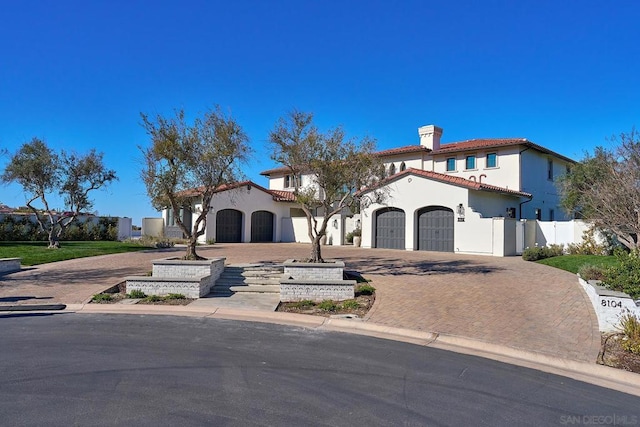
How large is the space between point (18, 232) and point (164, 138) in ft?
73.1

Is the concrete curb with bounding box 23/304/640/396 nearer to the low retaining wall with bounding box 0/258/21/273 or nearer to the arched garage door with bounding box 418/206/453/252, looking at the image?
the low retaining wall with bounding box 0/258/21/273

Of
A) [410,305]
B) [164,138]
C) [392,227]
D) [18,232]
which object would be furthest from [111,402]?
[18,232]

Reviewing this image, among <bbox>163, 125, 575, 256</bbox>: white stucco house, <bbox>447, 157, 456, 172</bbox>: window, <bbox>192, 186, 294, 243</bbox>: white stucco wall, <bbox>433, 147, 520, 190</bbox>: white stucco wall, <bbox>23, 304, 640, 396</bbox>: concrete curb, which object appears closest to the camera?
<bbox>23, 304, 640, 396</bbox>: concrete curb

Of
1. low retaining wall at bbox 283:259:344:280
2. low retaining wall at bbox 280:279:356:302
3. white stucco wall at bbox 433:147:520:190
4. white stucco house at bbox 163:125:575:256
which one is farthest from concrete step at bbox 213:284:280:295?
white stucco wall at bbox 433:147:520:190

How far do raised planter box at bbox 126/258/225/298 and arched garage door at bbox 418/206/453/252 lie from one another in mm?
→ 14954

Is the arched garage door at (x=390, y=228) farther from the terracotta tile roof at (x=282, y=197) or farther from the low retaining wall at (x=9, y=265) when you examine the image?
the low retaining wall at (x=9, y=265)

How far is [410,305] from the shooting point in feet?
33.9

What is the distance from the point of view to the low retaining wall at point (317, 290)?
11219 millimetres

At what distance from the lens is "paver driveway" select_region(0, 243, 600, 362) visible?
8.10 meters

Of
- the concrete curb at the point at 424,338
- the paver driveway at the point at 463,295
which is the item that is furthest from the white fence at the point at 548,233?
the concrete curb at the point at 424,338

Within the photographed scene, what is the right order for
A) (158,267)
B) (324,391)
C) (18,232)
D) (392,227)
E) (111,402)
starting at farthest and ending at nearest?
(18,232) < (392,227) < (158,267) < (324,391) < (111,402)

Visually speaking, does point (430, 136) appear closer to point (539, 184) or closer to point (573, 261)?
point (539, 184)

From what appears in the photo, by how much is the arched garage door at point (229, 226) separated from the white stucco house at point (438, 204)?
0.23 feet

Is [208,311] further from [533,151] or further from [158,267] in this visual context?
[533,151]
